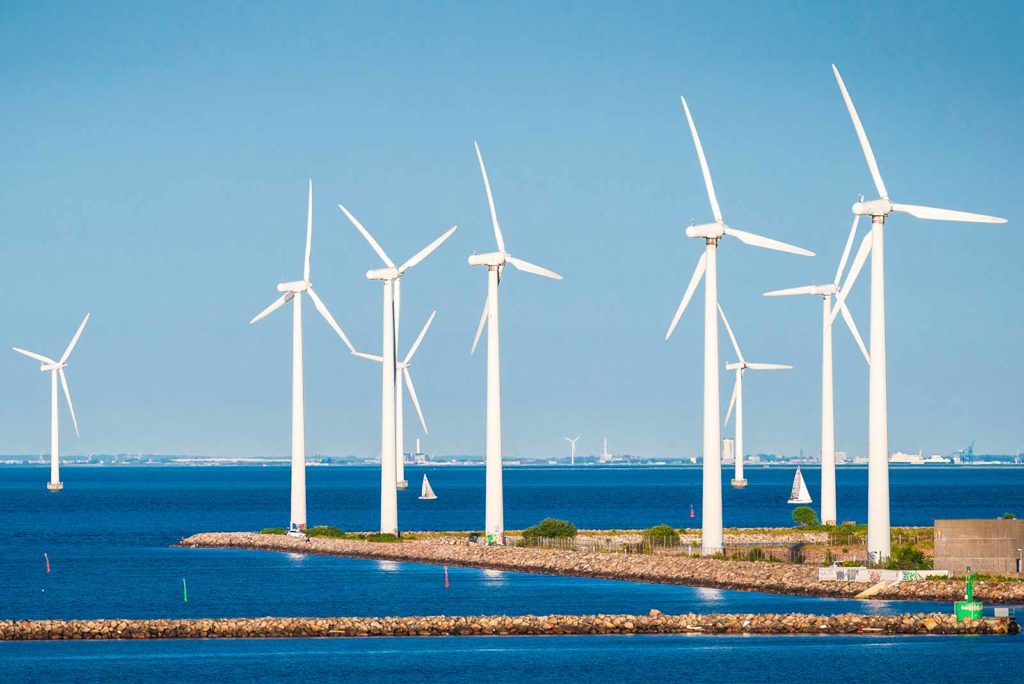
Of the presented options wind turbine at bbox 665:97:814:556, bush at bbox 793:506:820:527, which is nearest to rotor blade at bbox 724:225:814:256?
wind turbine at bbox 665:97:814:556

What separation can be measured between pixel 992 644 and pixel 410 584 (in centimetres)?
3331

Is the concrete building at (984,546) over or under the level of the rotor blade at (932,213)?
under

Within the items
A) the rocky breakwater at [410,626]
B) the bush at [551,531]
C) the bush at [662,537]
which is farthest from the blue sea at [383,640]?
the bush at [662,537]

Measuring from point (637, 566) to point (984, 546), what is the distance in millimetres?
20099

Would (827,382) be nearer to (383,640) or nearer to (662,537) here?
(662,537)

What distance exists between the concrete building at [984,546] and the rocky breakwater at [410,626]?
1066 centimetres

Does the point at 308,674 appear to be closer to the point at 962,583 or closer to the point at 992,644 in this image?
the point at 992,644

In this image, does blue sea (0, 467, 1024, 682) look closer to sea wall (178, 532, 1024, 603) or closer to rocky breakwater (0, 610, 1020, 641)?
rocky breakwater (0, 610, 1020, 641)

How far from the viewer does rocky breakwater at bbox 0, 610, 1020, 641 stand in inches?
2557

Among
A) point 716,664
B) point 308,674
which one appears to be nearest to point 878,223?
point 716,664

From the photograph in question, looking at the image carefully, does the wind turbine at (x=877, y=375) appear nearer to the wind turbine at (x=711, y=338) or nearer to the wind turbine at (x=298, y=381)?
the wind turbine at (x=711, y=338)

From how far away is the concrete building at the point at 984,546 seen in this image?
7419 centimetres

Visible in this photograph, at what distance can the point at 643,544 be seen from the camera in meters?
98.4

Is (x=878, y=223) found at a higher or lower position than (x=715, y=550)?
higher
